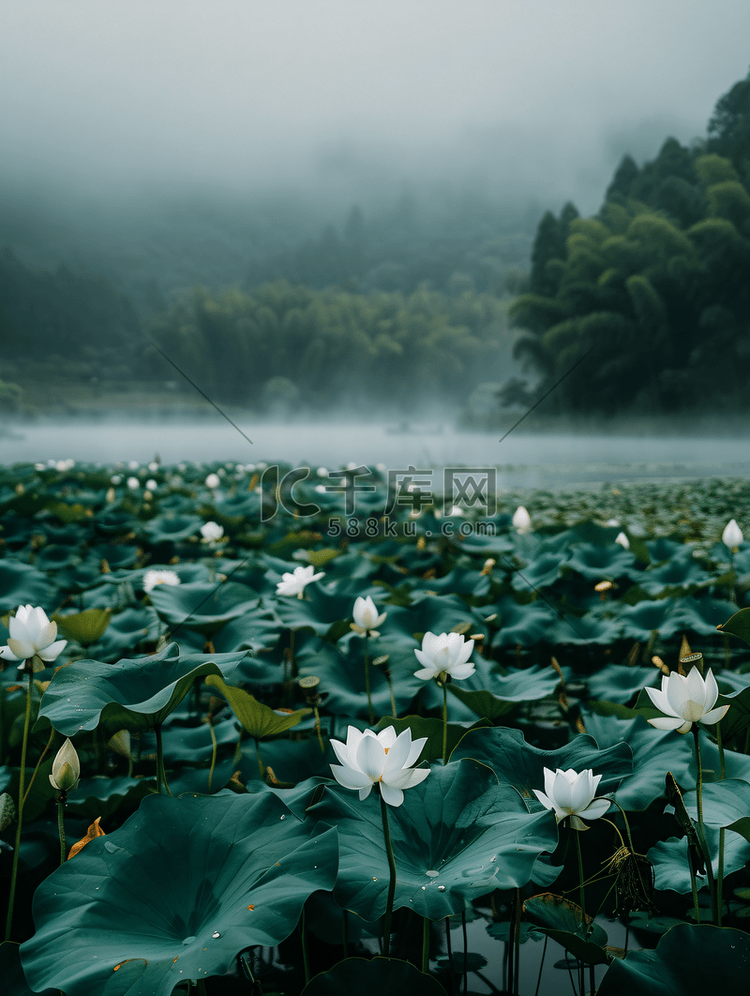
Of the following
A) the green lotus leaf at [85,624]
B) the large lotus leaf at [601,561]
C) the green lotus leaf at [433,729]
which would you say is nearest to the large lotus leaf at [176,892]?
the green lotus leaf at [433,729]

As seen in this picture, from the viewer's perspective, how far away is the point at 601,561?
1.76 m

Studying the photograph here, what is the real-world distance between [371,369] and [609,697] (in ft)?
36.0

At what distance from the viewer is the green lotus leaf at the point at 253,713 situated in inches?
29.1

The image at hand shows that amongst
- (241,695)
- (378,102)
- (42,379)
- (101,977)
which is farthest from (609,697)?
(378,102)

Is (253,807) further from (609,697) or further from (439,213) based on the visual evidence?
(439,213)

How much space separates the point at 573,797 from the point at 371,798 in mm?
195

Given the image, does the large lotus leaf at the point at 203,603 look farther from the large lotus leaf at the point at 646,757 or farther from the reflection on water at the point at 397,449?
the reflection on water at the point at 397,449

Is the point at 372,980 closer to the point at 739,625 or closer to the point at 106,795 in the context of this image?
the point at 106,795

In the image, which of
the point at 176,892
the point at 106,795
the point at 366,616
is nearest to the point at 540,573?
the point at 366,616

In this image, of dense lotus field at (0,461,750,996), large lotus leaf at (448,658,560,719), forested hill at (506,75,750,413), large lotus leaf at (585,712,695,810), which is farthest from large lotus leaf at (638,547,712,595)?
forested hill at (506,75,750,413)

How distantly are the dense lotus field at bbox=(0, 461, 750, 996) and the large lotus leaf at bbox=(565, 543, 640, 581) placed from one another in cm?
8

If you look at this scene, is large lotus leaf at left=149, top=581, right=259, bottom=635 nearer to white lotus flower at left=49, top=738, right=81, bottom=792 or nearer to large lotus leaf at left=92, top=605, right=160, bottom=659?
large lotus leaf at left=92, top=605, right=160, bottom=659

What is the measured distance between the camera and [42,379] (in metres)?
8.71

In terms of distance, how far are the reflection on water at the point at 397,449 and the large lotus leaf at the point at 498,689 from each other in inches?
173
